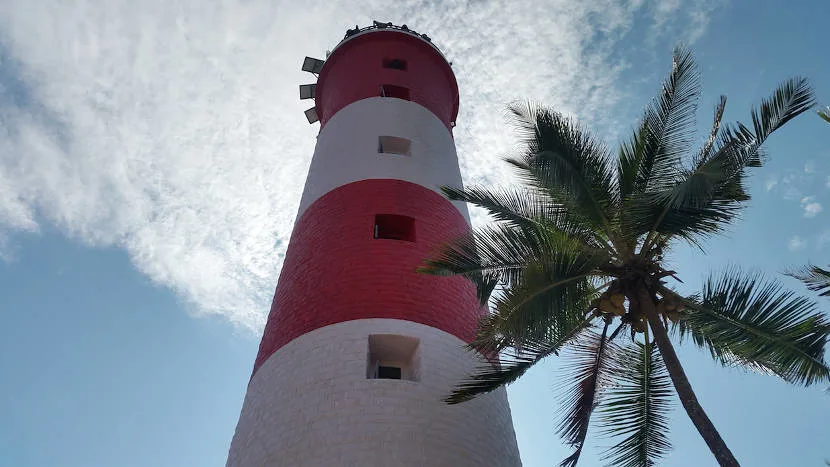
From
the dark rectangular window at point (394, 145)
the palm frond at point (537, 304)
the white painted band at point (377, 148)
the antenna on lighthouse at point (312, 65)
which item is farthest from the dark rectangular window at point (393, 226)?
the antenna on lighthouse at point (312, 65)

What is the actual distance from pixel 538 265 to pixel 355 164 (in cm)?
817

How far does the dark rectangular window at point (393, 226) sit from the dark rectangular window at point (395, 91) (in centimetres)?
623

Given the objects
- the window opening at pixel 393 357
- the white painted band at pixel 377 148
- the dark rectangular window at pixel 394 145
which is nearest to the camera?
the window opening at pixel 393 357

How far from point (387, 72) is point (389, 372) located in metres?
11.4

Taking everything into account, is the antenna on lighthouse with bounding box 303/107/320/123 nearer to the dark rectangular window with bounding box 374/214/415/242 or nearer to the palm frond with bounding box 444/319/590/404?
the dark rectangular window with bounding box 374/214/415/242

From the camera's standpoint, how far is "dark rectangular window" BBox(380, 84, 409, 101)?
20.4 meters

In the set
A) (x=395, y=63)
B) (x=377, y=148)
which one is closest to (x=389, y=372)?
(x=377, y=148)

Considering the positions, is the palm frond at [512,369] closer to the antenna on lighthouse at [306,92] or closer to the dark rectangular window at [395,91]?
the dark rectangular window at [395,91]

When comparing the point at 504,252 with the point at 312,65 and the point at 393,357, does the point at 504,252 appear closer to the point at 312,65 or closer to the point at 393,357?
the point at 393,357

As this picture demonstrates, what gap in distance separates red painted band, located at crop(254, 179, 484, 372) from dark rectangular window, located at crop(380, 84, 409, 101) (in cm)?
527

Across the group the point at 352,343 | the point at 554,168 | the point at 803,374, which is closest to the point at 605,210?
the point at 554,168

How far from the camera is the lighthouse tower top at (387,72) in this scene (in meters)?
20.5

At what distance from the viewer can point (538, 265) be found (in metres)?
9.59

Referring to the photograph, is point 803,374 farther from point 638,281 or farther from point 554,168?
point 554,168
